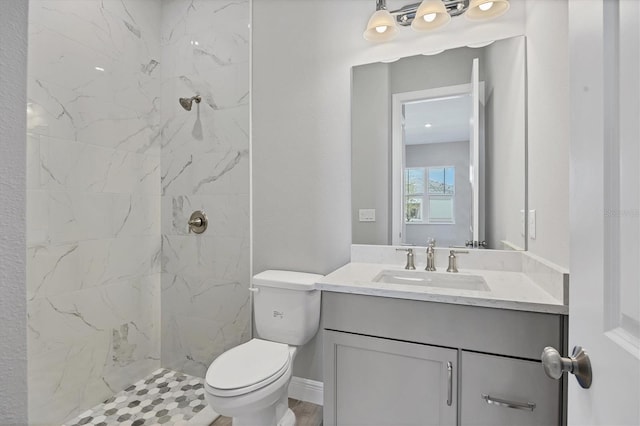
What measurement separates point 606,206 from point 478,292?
0.83m

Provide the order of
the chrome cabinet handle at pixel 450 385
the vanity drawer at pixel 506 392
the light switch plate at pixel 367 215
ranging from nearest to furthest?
the vanity drawer at pixel 506 392
the chrome cabinet handle at pixel 450 385
the light switch plate at pixel 367 215

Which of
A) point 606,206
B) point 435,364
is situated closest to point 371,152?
point 435,364

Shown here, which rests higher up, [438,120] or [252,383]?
[438,120]

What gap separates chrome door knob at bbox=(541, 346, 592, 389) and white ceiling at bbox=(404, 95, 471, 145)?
4.10ft

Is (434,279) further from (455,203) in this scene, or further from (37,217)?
(37,217)

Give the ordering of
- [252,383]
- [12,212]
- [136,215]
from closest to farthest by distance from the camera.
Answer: [12,212] → [252,383] → [136,215]

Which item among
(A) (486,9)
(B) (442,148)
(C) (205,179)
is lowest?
(C) (205,179)

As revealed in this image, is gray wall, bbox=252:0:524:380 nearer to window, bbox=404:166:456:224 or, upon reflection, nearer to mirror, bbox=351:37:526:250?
mirror, bbox=351:37:526:250

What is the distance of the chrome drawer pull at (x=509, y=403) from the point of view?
1085 mm

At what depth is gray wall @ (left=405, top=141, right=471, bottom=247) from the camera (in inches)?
67.0

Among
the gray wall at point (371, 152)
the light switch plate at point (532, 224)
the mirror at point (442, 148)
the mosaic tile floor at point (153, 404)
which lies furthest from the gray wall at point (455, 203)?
the mosaic tile floor at point (153, 404)

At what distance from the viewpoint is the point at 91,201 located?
1.90 meters

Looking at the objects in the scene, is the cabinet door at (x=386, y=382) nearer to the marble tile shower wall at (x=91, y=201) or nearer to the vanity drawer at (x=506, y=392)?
the vanity drawer at (x=506, y=392)

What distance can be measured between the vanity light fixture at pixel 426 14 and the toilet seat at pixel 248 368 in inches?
68.9
